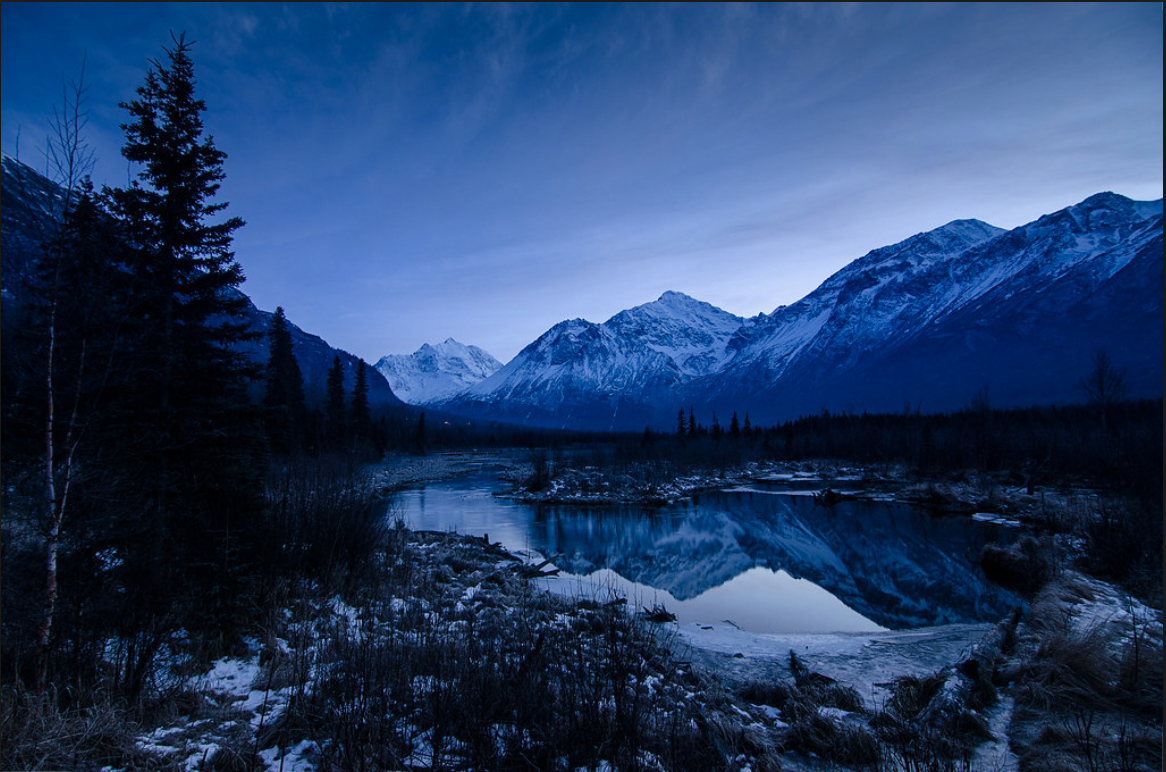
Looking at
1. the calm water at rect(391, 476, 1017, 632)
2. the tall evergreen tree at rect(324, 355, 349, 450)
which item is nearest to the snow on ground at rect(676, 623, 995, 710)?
the calm water at rect(391, 476, 1017, 632)

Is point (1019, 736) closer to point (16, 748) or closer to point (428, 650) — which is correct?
point (428, 650)

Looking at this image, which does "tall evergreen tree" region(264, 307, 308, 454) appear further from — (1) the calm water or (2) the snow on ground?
(2) the snow on ground

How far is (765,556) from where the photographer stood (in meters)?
22.6

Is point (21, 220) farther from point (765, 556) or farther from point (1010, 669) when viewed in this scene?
point (765, 556)

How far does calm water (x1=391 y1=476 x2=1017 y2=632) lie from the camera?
604 inches

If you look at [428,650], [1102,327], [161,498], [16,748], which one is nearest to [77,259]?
[161,498]

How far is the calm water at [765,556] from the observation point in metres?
15.3

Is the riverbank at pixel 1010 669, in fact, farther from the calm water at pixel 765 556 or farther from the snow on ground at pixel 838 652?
the calm water at pixel 765 556

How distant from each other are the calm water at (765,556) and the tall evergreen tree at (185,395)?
612 cm

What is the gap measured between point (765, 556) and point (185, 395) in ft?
70.6

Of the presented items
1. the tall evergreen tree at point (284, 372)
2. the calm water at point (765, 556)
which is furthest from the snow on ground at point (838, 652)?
the tall evergreen tree at point (284, 372)

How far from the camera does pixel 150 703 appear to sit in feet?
16.9

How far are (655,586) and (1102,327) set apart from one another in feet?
856

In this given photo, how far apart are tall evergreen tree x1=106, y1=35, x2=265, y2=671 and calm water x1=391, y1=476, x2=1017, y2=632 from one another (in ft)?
20.1
